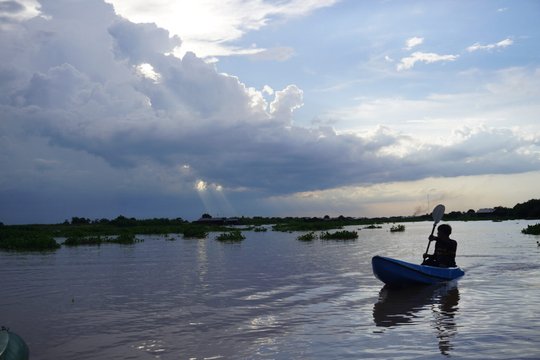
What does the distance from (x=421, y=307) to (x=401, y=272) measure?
2661 mm

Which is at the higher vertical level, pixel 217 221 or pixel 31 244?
pixel 217 221

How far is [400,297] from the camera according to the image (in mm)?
14812

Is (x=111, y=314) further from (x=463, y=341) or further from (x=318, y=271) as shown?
(x=318, y=271)

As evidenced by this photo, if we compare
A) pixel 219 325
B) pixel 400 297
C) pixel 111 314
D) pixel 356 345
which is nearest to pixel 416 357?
pixel 356 345

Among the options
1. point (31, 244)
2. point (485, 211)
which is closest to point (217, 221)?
point (31, 244)

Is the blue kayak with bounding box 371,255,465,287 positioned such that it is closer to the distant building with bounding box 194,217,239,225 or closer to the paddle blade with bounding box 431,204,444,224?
the paddle blade with bounding box 431,204,444,224

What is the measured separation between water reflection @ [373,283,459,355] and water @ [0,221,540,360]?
0.03 m

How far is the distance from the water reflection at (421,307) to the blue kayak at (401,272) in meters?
0.24

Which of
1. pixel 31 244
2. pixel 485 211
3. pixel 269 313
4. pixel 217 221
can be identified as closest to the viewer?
pixel 269 313

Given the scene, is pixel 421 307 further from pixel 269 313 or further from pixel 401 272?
pixel 269 313

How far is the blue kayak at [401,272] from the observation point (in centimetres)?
1589

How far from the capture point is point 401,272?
15.9 m

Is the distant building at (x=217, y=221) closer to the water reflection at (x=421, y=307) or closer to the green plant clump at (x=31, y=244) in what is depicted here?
the green plant clump at (x=31, y=244)

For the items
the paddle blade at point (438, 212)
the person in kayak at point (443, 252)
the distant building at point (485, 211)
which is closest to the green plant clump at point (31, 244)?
the paddle blade at point (438, 212)
